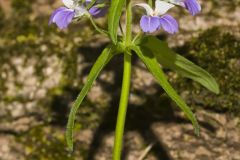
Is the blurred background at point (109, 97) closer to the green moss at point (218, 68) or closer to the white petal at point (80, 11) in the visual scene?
the green moss at point (218, 68)

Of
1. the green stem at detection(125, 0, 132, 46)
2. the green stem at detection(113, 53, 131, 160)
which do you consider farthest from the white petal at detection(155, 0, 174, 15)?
the green stem at detection(113, 53, 131, 160)

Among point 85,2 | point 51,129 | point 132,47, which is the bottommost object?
point 51,129

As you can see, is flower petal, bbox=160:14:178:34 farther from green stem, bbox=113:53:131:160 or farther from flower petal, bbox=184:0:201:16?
green stem, bbox=113:53:131:160

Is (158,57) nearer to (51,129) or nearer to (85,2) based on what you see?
(85,2)

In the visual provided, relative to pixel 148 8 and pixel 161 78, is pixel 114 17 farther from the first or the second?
pixel 161 78

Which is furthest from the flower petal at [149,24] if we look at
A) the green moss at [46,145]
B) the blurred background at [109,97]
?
the green moss at [46,145]

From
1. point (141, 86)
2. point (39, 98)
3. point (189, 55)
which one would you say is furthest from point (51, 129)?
point (189, 55)
